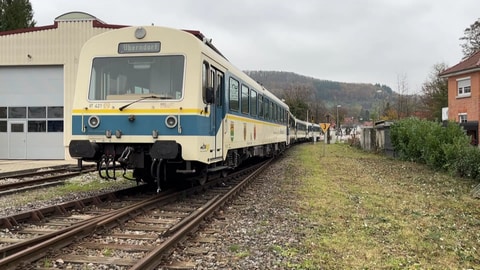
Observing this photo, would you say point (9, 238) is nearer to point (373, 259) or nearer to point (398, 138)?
point (373, 259)

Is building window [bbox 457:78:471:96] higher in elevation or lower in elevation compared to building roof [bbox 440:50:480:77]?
lower

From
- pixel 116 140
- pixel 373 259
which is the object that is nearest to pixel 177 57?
pixel 116 140

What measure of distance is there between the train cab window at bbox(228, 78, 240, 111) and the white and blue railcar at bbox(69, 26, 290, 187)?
4.72ft

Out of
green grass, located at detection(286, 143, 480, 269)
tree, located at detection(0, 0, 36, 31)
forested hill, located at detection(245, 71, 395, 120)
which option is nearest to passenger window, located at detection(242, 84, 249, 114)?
green grass, located at detection(286, 143, 480, 269)

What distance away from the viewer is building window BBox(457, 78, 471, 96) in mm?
31025

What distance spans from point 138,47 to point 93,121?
1.71 meters

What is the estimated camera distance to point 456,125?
17.9 metres

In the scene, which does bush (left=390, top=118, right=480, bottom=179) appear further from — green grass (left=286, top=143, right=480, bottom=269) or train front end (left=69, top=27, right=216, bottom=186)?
train front end (left=69, top=27, right=216, bottom=186)

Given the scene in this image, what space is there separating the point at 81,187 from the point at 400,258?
338 inches

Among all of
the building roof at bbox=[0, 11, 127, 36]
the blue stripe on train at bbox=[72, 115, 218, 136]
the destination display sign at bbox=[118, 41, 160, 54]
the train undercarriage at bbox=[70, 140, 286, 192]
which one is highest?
the building roof at bbox=[0, 11, 127, 36]

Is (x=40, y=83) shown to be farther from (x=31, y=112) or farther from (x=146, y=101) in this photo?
(x=146, y=101)

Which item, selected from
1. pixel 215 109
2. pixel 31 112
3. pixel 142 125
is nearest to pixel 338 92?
pixel 31 112

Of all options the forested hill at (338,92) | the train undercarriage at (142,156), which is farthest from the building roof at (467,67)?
the forested hill at (338,92)

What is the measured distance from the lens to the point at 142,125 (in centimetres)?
844
